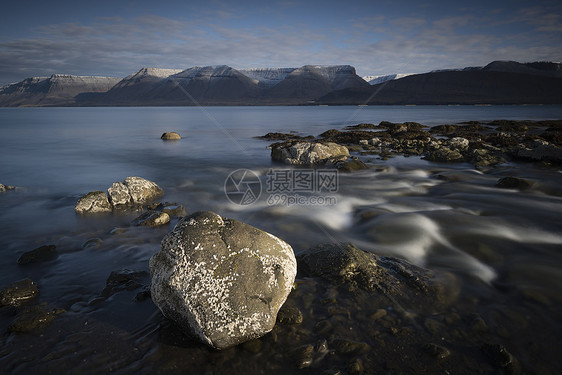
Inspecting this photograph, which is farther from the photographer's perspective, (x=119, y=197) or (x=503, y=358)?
(x=119, y=197)

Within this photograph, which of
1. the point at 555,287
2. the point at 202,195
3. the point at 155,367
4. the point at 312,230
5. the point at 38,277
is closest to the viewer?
the point at 155,367

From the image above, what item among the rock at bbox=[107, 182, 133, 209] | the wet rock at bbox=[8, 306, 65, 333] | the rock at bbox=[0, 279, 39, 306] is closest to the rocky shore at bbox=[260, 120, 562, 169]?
the rock at bbox=[107, 182, 133, 209]

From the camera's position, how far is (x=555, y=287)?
15.4 feet

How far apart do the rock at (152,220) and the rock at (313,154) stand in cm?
847

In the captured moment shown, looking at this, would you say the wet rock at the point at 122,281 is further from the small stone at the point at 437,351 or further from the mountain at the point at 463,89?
the mountain at the point at 463,89

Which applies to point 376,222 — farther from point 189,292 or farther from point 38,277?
point 38,277

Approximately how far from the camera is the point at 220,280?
3.72m

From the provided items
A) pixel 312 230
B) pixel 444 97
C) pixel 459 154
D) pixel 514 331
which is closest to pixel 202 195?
pixel 312 230

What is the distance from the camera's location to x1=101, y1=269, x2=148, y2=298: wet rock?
4.72 metres

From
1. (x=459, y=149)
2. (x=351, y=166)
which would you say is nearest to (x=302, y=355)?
(x=351, y=166)

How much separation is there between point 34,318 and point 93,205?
4.81 m

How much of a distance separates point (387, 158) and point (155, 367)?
46.7 ft

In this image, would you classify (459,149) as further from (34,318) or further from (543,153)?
(34,318)

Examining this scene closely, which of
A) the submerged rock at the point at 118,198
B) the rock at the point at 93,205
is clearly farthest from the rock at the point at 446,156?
the rock at the point at 93,205
